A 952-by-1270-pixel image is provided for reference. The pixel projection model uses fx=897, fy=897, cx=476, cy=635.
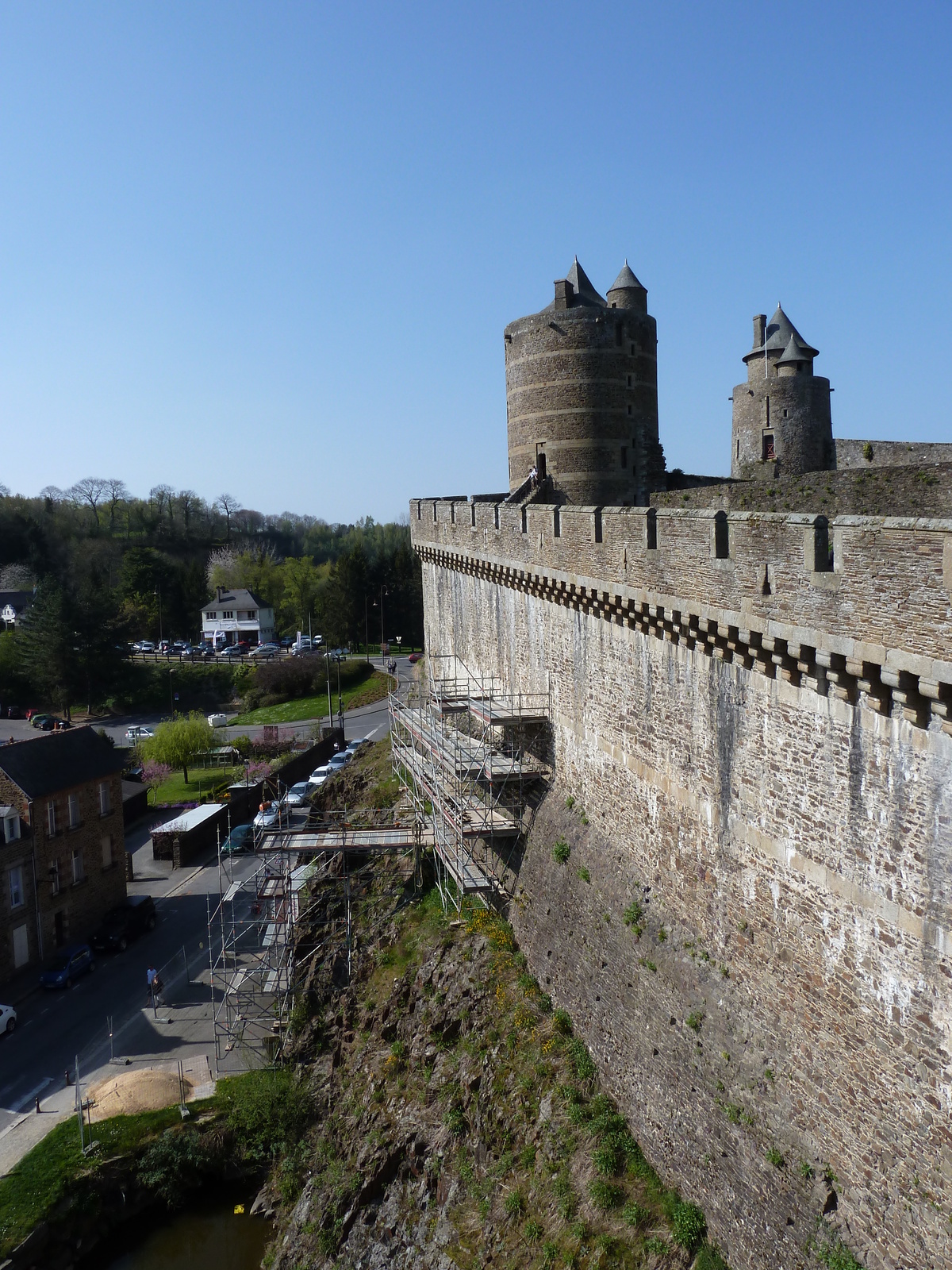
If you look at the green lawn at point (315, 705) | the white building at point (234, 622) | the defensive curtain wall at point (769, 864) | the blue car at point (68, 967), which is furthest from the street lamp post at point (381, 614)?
the defensive curtain wall at point (769, 864)

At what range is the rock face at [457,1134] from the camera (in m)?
A: 11.1

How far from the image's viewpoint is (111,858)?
2998 centimetres

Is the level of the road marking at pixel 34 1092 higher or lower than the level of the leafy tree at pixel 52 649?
lower

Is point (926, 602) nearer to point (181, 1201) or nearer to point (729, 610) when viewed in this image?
point (729, 610)

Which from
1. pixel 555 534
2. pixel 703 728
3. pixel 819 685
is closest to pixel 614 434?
pixel 555 534

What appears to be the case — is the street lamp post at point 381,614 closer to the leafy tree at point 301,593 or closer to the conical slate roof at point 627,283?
the leafy tree at point 301,593

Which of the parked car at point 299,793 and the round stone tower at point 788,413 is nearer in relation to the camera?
the round stone tower at point 788,413

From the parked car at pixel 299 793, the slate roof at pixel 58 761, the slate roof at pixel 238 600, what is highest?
the slate roof at pixel 238 600

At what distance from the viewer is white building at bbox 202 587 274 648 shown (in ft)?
256

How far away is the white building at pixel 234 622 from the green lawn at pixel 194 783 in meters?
31.0

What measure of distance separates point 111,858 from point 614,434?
21809 mm

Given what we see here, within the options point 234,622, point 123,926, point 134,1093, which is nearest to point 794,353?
point 134,1093

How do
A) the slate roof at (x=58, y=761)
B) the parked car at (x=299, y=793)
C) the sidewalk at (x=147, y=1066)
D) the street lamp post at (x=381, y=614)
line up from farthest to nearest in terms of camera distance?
the street lamp post at (x=381, y=614) < the parked car at (x=299, y=793) < the slate roof at (x=58, y=761) < the sidewalk at (x=147, y=1066)

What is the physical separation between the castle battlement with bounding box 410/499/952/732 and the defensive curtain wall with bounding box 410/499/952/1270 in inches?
1.1
